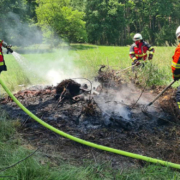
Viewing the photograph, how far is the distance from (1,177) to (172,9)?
119 feet

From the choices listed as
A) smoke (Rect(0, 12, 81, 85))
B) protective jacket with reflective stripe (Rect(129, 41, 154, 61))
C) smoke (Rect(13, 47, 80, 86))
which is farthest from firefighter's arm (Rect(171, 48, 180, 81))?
smoke (Rect(0, 12, 81, 85))

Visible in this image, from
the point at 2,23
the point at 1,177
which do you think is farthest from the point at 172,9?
the point at 1,177

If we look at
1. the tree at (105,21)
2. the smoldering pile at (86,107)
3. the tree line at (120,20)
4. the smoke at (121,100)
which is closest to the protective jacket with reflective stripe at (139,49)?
the smoke at (121,100)

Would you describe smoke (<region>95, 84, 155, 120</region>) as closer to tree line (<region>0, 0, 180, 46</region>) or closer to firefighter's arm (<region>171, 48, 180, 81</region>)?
firefighter's arm (<region>171, 48, 180, 81</region>)

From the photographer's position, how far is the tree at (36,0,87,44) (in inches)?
763

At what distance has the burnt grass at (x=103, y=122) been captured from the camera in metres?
3.40

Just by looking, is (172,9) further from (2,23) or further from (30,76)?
(30,76)

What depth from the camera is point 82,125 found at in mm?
4309

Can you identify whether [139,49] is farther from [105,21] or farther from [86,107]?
[105,21]

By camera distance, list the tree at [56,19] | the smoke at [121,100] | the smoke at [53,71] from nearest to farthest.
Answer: the smoke at [121,100] → the smoke at [53,71] → the tree at [56,19]

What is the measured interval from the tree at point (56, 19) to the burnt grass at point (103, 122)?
539 inches

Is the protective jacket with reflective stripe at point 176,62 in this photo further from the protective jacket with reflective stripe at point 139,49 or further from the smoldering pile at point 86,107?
the protective jacket with reflective stripe at point 139,49

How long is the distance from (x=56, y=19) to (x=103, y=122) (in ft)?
57.5

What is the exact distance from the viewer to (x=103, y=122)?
14.2 feet
